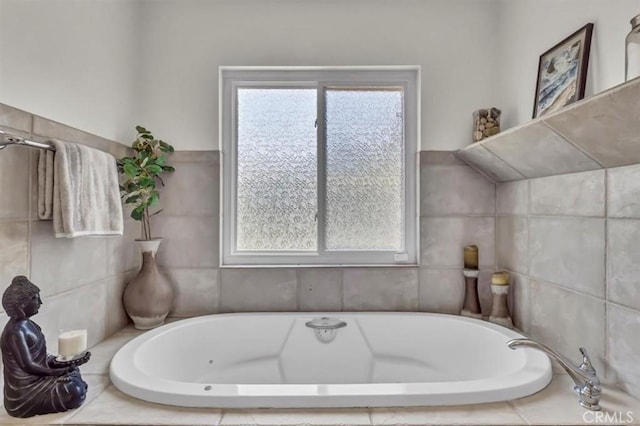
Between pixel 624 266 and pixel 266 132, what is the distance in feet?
5.47

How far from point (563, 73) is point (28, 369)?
201cm

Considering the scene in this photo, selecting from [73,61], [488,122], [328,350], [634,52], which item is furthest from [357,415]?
[73,61]

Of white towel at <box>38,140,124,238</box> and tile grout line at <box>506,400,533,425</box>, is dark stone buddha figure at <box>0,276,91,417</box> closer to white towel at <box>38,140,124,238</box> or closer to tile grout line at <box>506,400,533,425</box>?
white towel at <box>38,140,124,238</box>

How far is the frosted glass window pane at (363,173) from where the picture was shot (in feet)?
6.55

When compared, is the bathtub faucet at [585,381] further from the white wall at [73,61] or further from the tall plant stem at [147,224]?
the white wall at [73,61]

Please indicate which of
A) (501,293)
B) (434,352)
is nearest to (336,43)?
(501,293)

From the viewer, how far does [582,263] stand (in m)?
1.29

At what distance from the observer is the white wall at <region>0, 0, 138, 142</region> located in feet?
3.70

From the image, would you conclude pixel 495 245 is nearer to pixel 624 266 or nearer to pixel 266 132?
pixel 624 266

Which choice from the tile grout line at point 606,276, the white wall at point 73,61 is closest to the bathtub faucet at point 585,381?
the tile grout line at point 606,276

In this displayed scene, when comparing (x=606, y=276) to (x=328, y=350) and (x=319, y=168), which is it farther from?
(x=319, y=168)

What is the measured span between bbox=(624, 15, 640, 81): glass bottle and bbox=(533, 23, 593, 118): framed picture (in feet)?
0.95

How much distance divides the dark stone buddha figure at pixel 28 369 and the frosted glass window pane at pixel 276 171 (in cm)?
108

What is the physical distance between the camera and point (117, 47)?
170cm
